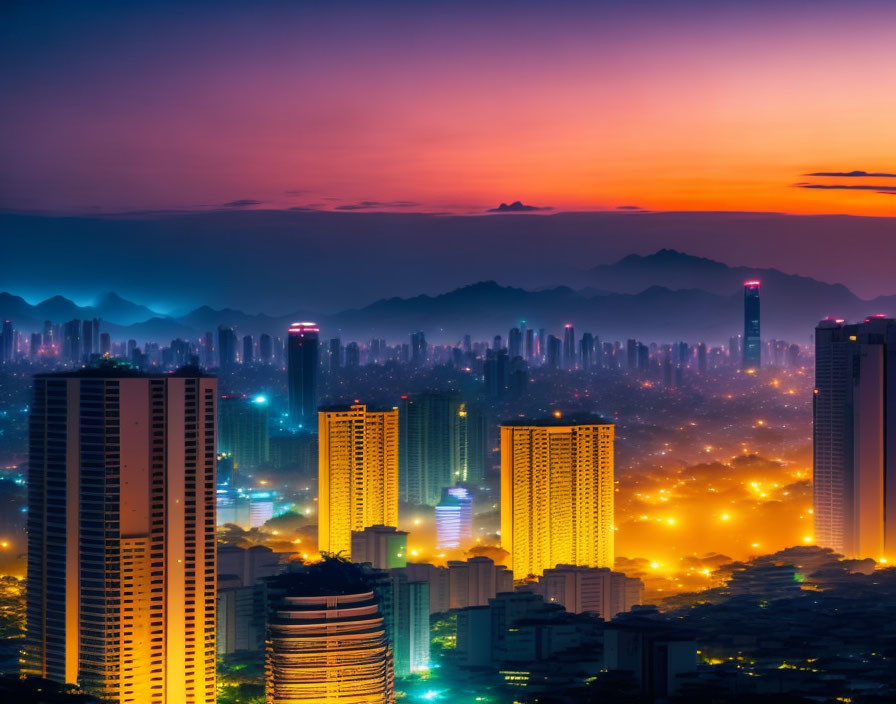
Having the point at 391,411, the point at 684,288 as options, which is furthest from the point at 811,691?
the point at 684,288

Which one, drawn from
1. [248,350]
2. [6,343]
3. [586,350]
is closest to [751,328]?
[586,350]

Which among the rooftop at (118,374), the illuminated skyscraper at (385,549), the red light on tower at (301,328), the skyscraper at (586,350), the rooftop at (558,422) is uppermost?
the red light on tower at (301,328)

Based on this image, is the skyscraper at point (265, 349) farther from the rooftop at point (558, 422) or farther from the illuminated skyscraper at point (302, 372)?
the rooftop at point (558, 422)

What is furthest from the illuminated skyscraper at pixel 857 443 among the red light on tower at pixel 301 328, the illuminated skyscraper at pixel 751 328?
the illuminated skyscraper at pixel 751 328

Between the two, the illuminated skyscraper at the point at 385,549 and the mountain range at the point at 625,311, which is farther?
the mountain range at the point at 625,311

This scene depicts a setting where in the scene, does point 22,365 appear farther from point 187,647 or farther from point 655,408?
point 655,408

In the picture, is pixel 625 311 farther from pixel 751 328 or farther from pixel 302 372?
pixel 302 372
